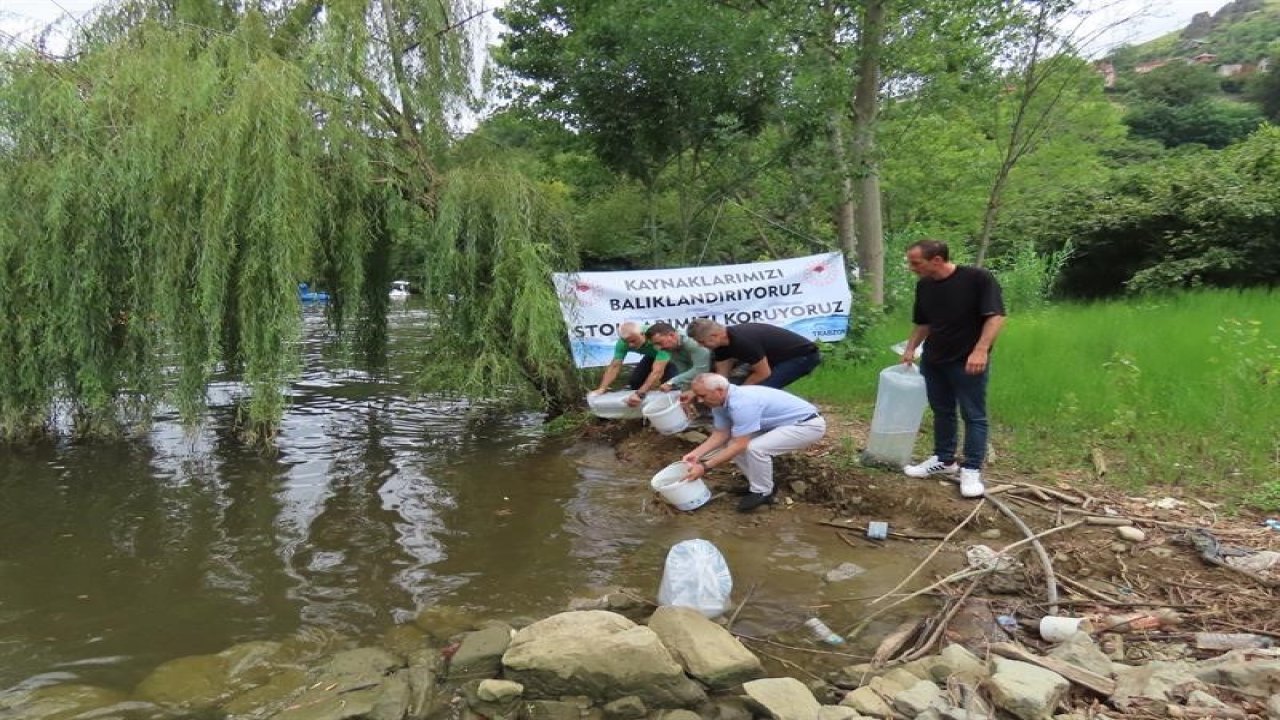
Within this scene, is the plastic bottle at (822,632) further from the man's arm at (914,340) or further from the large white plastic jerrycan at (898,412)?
the man's arm at (914,340)

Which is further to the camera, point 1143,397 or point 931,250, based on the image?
point 1143,397

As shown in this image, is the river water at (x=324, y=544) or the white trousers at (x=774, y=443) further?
the white trousers at (x=774, y=443)

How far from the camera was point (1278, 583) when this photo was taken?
402 cm

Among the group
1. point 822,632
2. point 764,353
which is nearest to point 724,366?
point 764,353

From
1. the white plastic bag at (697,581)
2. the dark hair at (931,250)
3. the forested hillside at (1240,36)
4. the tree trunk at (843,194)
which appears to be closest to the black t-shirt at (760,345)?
the dark hair at (931,250)

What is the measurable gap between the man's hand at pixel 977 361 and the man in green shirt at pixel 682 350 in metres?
2.16

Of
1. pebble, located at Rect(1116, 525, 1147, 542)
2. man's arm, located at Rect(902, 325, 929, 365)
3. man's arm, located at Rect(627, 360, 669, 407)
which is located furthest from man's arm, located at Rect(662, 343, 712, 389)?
pebble, located at Rect(1116, 525, 1147, 542)

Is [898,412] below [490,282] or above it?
below

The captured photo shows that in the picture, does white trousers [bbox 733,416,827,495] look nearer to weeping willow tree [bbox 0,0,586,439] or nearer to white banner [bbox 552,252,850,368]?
weeping willow tree [bbox 0,0,586,439]

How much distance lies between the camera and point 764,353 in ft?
21.7

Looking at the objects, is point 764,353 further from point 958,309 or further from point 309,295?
point 309,295

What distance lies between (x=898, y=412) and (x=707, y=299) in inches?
123

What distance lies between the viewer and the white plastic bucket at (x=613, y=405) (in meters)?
7.23

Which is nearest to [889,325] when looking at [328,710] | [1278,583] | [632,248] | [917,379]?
[632,248]
